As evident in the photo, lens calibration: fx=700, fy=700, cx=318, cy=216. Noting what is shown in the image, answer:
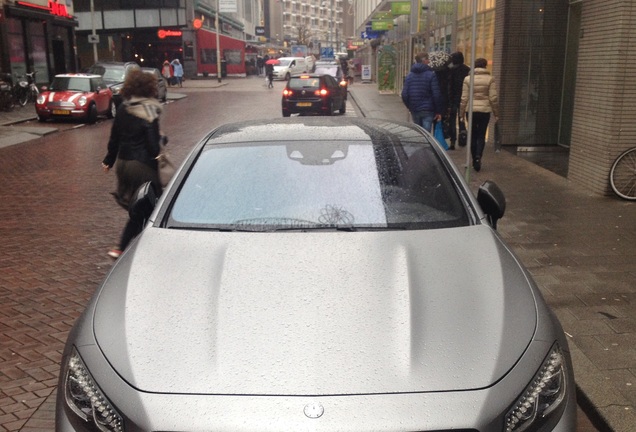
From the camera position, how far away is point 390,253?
3.07 metres

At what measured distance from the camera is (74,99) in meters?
21.3

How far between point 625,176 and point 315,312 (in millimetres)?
7348

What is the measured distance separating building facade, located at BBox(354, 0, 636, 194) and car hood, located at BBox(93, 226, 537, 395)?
18.6 feet

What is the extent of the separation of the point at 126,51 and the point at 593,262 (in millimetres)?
56195

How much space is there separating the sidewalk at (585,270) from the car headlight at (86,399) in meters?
1.33

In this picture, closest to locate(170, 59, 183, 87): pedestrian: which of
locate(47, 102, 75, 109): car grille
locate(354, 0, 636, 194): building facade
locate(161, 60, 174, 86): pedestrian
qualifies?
locate(161, 60, 174, 86): pedestrian

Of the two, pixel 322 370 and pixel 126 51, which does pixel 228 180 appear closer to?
pixel 322 370

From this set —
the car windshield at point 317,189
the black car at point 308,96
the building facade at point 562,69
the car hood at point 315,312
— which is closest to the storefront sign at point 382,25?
the building facade at point 562,69

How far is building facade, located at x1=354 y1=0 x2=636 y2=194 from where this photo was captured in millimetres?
8828

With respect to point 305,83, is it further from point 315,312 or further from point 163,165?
point 315,312

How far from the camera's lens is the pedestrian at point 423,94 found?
11922mm

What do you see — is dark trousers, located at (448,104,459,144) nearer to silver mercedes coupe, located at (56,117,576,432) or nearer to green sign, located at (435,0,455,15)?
green sign, located at (435,0,455,15)

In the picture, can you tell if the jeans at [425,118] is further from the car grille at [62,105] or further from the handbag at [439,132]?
the car grille at [62,105]

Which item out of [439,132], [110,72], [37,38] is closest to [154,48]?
[37,38]
